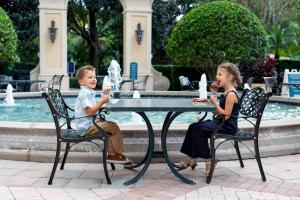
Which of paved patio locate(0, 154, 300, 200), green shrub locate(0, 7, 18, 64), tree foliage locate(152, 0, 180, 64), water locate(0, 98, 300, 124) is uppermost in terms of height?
tree foliage locate(152, 0, 180, 64)

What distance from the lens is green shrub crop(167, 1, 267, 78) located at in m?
17.8

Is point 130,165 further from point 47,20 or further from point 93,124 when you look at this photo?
point 47,20

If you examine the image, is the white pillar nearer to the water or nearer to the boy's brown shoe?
the water

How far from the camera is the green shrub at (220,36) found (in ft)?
58.4

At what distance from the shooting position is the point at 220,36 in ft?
58.5

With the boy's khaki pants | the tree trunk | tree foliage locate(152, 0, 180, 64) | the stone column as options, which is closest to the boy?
the boy's khaki pants

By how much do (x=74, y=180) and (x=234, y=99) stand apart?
1.90 m

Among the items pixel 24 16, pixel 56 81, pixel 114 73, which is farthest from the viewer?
pixel 24 16

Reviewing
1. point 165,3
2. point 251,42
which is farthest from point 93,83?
point 165,3

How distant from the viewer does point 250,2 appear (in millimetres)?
31453

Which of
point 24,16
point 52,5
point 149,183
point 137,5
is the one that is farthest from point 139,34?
point 149,183

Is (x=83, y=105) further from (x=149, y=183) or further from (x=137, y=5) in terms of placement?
(x=137, y=5)

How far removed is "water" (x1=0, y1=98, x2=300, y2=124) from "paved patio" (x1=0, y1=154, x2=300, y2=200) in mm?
3114

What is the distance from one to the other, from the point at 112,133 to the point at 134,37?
1584 centimetres
